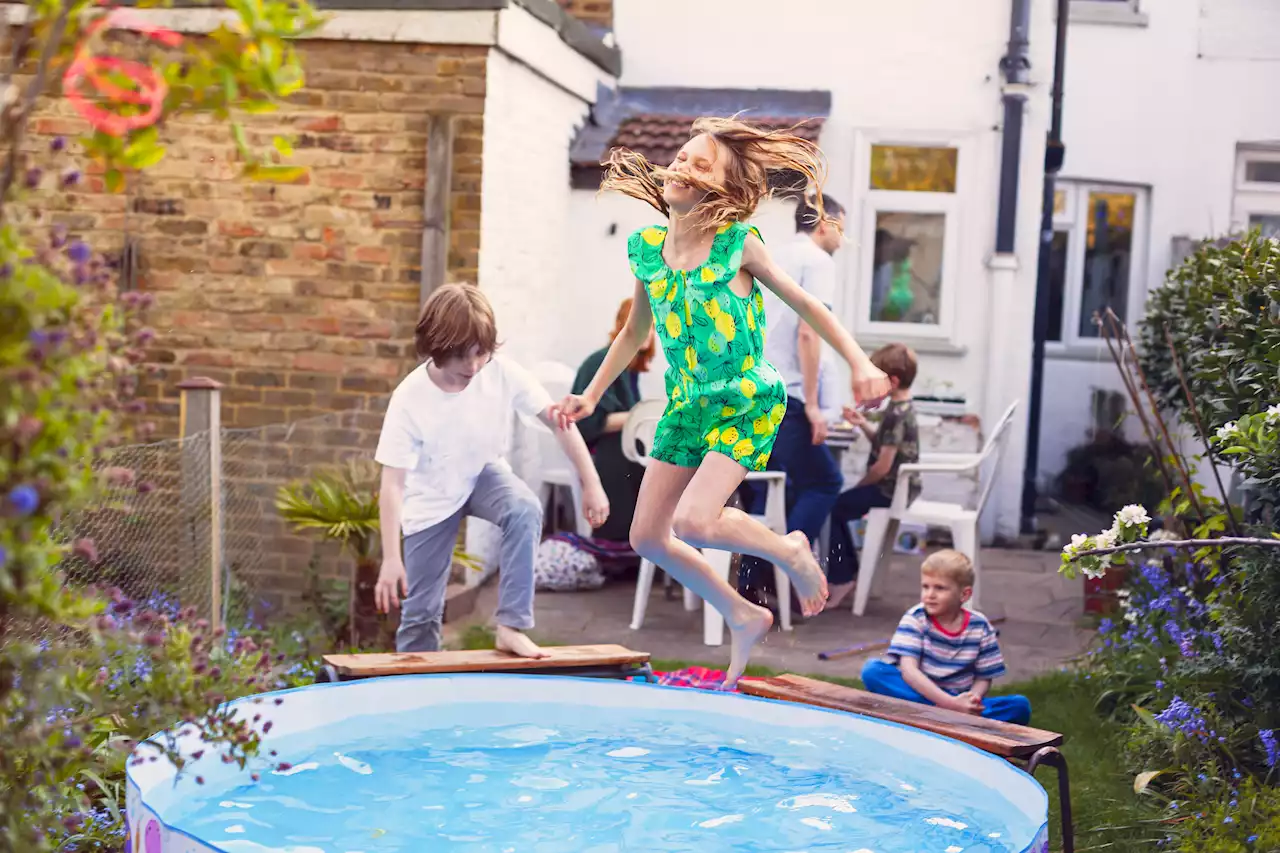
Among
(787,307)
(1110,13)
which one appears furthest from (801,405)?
(1110,13)

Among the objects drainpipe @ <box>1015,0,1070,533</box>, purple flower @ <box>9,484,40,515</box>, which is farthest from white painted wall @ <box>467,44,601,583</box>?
purple flower @ <box>9,484,40,515</box>

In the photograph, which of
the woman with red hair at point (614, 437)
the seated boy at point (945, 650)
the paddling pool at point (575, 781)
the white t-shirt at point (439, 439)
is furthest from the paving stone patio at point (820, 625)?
the paddling pool at point (575, 781)

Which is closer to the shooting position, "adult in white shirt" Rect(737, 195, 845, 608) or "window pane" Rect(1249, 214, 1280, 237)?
"adult in white shirt" Rect(737, 195, 845, 608)

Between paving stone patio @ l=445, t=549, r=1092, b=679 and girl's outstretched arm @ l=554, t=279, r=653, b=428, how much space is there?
6.90 ft

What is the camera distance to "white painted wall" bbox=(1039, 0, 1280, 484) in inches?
457

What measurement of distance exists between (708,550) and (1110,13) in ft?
22.9

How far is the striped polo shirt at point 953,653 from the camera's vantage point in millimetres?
5008

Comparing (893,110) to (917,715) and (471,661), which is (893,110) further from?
(917,715)

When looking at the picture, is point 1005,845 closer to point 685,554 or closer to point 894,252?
point 685,554

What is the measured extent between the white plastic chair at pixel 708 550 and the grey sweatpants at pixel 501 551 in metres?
1.63

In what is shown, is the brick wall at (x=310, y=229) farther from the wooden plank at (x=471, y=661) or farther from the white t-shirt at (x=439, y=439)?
the wooden plank at (x=471, y=661)

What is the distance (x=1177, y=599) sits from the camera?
18.2 feet

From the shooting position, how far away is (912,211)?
33.8ft

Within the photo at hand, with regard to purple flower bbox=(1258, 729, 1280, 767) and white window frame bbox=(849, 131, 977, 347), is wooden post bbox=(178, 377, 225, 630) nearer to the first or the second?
purple flower bbox=(1258, 729, 1280, 767)
